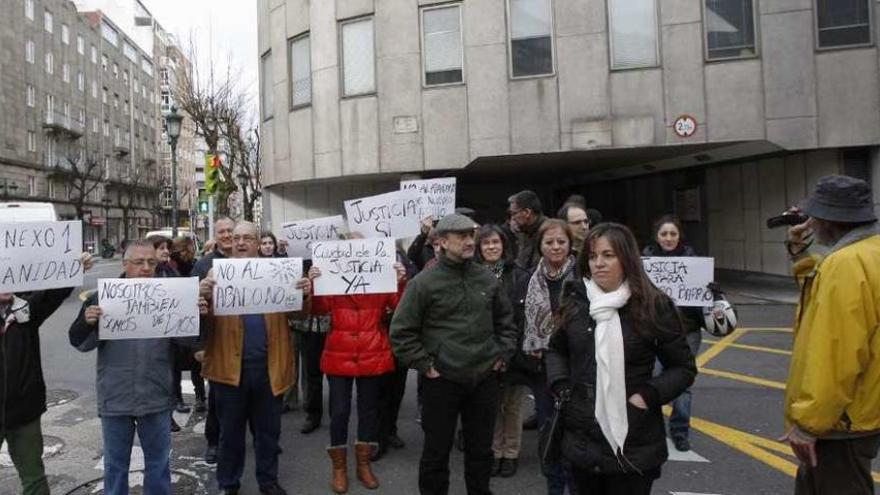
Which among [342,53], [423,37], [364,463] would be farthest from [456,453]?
[342,53]

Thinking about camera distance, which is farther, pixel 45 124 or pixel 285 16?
pixel 45 124

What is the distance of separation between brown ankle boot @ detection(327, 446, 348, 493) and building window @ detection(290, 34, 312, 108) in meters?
13.3

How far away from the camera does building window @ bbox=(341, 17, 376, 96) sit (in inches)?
595

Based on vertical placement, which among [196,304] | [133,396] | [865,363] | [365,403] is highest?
[196,304]

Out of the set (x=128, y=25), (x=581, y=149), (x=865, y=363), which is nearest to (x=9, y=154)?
(x=128, y=25)

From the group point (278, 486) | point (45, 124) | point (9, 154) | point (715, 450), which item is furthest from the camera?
point (45, 124)

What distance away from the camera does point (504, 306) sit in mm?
3953

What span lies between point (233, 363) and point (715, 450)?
3904mm

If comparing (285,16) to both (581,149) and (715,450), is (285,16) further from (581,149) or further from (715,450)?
(715,450)

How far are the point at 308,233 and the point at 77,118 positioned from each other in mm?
61969

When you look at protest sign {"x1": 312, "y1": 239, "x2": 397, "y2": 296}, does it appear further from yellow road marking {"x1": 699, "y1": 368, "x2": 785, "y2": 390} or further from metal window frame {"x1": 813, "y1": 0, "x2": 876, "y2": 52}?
metal window frame {"x1": 813, "y1": 0, "x2": 876, "y2": 52}

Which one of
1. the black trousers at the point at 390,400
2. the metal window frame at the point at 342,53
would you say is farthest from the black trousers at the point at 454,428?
the metal window frame at the point at 342,53

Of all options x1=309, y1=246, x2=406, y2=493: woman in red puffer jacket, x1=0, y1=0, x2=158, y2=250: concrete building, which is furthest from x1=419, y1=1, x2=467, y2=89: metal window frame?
x1=0, y1=0, x2=158, y2=250: concrete building

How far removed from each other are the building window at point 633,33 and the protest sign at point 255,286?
37.8ft
